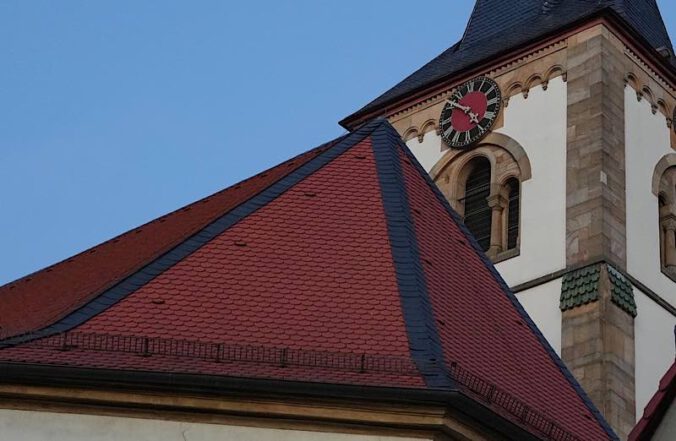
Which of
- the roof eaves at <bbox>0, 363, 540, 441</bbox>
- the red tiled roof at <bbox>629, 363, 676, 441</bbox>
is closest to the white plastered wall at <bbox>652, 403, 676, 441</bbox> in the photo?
the red tiled roof at <bbox>629, 363, 676, 441</bbox>

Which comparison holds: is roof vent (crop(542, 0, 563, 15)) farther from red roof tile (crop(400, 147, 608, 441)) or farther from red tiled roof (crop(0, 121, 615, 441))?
red roof tile (crop(400, 147, 608, 441))

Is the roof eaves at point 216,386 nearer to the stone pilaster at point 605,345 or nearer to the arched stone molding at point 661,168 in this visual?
the stone pilaster at point 605,345

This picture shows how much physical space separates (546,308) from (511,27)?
5.87m

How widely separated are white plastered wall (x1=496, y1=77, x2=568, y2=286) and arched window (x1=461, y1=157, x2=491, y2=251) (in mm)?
679

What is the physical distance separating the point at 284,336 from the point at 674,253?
14.5 meters

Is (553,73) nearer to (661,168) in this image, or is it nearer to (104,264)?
(661,168)

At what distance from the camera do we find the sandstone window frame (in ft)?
86.1

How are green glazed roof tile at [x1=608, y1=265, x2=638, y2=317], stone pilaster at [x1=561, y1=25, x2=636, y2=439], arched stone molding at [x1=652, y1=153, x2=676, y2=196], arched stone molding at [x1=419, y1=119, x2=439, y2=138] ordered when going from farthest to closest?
arched stone molding at [x1=419, y1=119, x2=439, y2=138], arched stone molding at [x1=652, y1=153, x2=676, y2=196], green glazed roof tile at [x1=608, y1=265, x2=638, y2=317], stone pilaster at [x1=561, y1=25, x2=636, y2=439]

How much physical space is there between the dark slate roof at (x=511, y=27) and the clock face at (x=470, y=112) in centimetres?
38

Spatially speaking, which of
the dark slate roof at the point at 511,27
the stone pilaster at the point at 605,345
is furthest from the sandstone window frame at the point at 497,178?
the stone pilaster at the point at 605,345

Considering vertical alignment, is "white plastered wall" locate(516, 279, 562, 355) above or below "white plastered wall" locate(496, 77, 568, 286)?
below

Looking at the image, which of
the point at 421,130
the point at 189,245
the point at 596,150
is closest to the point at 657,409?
the point at 189,245

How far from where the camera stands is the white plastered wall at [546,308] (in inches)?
956

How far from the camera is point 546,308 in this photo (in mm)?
24656
